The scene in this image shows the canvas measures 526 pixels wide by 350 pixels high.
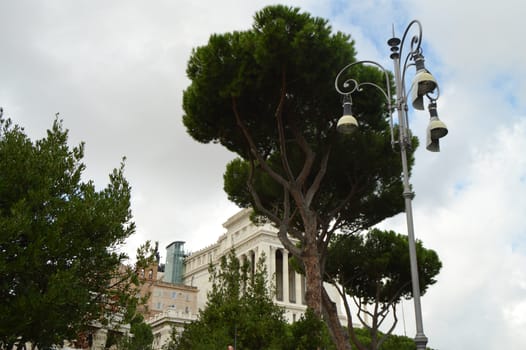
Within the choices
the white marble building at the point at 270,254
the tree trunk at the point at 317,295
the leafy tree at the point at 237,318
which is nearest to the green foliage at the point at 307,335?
the leafy tree at the point at 237,318

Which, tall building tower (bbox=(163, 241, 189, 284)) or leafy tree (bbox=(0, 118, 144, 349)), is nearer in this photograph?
leafy tree (bbox=(0, 118, 144, 349))

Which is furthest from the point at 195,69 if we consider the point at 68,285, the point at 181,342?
the point at 68,285

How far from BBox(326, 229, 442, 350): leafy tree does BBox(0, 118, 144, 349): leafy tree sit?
1613cm

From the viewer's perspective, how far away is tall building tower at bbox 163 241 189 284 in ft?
279

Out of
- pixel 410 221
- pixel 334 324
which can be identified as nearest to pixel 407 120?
pixel 410 221

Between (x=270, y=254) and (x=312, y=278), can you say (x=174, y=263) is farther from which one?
(x=312, y=278)

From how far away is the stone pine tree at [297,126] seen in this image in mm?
17453

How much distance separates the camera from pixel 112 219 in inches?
464

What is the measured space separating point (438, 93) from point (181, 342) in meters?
12.0

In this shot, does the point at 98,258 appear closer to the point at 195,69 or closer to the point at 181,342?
the point at 181,342

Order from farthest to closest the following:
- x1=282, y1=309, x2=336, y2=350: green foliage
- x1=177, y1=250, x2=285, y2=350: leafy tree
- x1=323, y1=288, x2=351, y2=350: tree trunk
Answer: x1=323, y1=288, x2=351, y2=350: tree trunk
x1=177, y1=250, x2=285, y2=350: leafy tree
x1=282, y1=309, x2=336, y2=350: green foliage

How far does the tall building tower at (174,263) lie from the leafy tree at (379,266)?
6040cm

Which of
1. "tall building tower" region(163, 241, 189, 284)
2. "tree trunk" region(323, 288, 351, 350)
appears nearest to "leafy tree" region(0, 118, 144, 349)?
"tree trunk" region(323, 288, 351, 350)

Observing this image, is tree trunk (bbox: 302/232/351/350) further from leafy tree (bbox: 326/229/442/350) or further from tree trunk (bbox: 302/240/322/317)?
leafy tree (bbox: 326/229/442/350)
